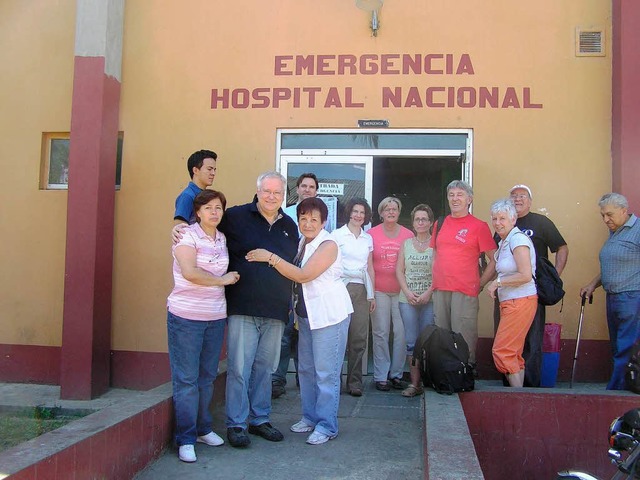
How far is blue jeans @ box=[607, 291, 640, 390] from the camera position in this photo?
4797 millimetres

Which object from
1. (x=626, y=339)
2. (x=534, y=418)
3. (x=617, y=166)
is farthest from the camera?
(x=617, y=166)

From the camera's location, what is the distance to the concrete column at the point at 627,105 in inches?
227

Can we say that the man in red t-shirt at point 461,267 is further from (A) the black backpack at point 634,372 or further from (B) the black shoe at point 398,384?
(A) the black backpack at point 634,372

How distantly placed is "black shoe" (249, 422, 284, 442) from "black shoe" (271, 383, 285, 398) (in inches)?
37.0

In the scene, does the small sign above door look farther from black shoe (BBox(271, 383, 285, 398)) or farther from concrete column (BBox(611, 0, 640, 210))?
black shoe (BBox(271, 383, 285, 398))

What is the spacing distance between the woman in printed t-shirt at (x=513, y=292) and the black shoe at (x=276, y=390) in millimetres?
1857

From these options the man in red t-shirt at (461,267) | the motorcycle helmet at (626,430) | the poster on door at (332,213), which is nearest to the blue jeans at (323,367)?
the man in red t-shirt at (461,267)

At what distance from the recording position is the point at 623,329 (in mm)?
4863

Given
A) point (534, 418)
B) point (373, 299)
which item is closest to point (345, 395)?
point (373, 299)

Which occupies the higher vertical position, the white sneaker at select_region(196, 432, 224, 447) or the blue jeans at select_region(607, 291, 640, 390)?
the blue jeans at select_region(607, 291, 640, 390)

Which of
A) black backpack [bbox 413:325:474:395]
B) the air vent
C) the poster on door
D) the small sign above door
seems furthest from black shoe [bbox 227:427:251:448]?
the air vent

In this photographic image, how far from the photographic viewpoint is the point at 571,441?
431 cm

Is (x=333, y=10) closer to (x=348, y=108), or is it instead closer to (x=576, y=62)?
(x=348, y=108)

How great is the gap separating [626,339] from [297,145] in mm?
3717
